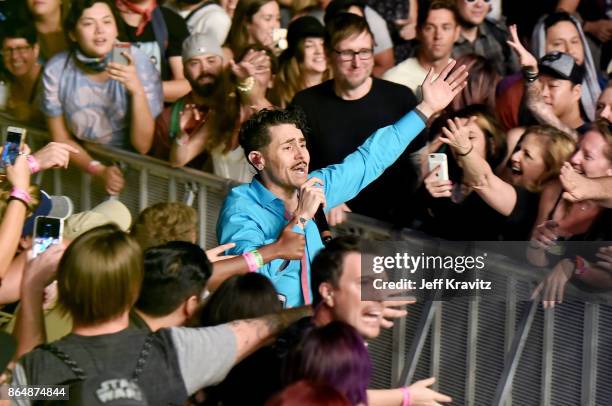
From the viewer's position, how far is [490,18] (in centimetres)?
873

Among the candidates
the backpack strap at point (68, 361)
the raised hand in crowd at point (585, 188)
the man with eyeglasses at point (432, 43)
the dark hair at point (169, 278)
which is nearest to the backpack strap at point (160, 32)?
the man with eyeglasses at point (432, 43)

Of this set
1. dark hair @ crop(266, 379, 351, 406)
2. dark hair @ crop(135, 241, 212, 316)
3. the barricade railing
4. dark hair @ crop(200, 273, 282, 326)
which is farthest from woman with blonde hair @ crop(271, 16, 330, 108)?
dark hair @ crop(266, 379, 351, 406)

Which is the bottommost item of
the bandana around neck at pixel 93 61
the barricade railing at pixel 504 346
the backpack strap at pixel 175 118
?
the barricade railing at pixel 504 346

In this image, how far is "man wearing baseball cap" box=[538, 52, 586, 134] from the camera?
6.89 meters

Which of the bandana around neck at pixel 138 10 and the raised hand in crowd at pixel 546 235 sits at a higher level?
the bandana around neck at pixel 138 10

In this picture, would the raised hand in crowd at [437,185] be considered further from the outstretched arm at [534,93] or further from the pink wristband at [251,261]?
the pink wristband at [251,261]

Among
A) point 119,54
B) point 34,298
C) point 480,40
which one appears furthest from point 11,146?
point 480,40

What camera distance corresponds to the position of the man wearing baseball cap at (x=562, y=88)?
6.89 meters

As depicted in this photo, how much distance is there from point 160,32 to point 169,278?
3974 mm

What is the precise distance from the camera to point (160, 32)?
27.4 ft

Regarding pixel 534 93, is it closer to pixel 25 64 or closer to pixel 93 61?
pixel 93 61

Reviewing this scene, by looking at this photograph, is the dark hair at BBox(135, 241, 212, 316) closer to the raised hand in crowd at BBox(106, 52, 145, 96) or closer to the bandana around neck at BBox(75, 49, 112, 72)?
the raised hand in crowd at BBox(106, 52, 145, 96)

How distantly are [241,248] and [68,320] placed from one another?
2.41ft

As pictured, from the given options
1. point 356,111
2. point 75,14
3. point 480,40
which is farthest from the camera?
point 480,40
